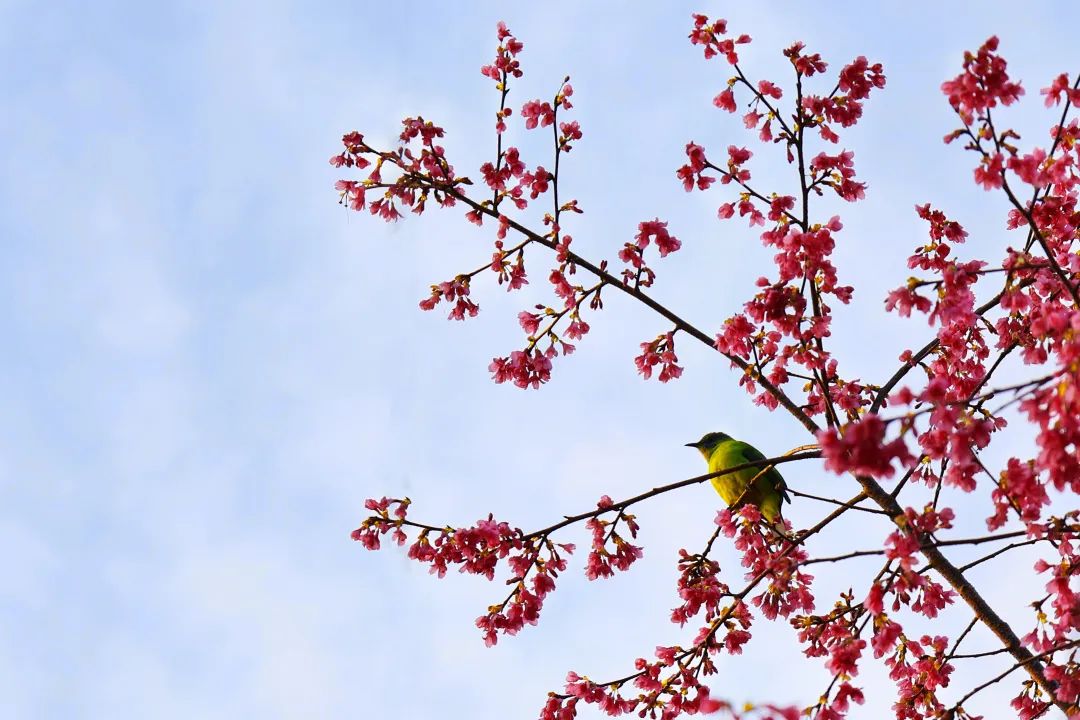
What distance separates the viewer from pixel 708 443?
908cm

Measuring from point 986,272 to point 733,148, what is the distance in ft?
6.24

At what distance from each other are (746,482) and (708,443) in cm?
204

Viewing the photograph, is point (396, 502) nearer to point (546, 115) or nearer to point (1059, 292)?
point (546, 115)

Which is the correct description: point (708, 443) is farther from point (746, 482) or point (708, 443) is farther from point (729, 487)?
point (746, 482)

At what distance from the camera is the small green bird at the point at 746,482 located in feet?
21.2

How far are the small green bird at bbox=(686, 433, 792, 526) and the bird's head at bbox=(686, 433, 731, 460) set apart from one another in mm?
56

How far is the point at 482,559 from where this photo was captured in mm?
5758

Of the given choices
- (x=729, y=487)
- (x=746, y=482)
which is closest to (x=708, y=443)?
(x=729, y=487)

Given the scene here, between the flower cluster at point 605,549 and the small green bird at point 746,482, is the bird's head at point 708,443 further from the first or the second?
the flower cluster at point 605,549

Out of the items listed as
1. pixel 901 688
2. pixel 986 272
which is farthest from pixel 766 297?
pixel 901 688

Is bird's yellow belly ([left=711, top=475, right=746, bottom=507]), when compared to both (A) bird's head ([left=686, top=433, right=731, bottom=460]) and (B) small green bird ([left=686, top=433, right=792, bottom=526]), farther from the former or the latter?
A: (A) bird's head ([left=686, top=433, right=731, bottom=460])

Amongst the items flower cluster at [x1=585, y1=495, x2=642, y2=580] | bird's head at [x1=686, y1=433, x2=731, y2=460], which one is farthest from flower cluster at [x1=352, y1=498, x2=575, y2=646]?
bird's head at [x1=686, y1=433, x2=731, y2=460]

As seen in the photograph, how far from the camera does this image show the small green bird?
6461 millimetres

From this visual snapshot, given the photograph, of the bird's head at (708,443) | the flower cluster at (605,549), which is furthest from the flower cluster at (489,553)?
the bird's head at (708,443)
